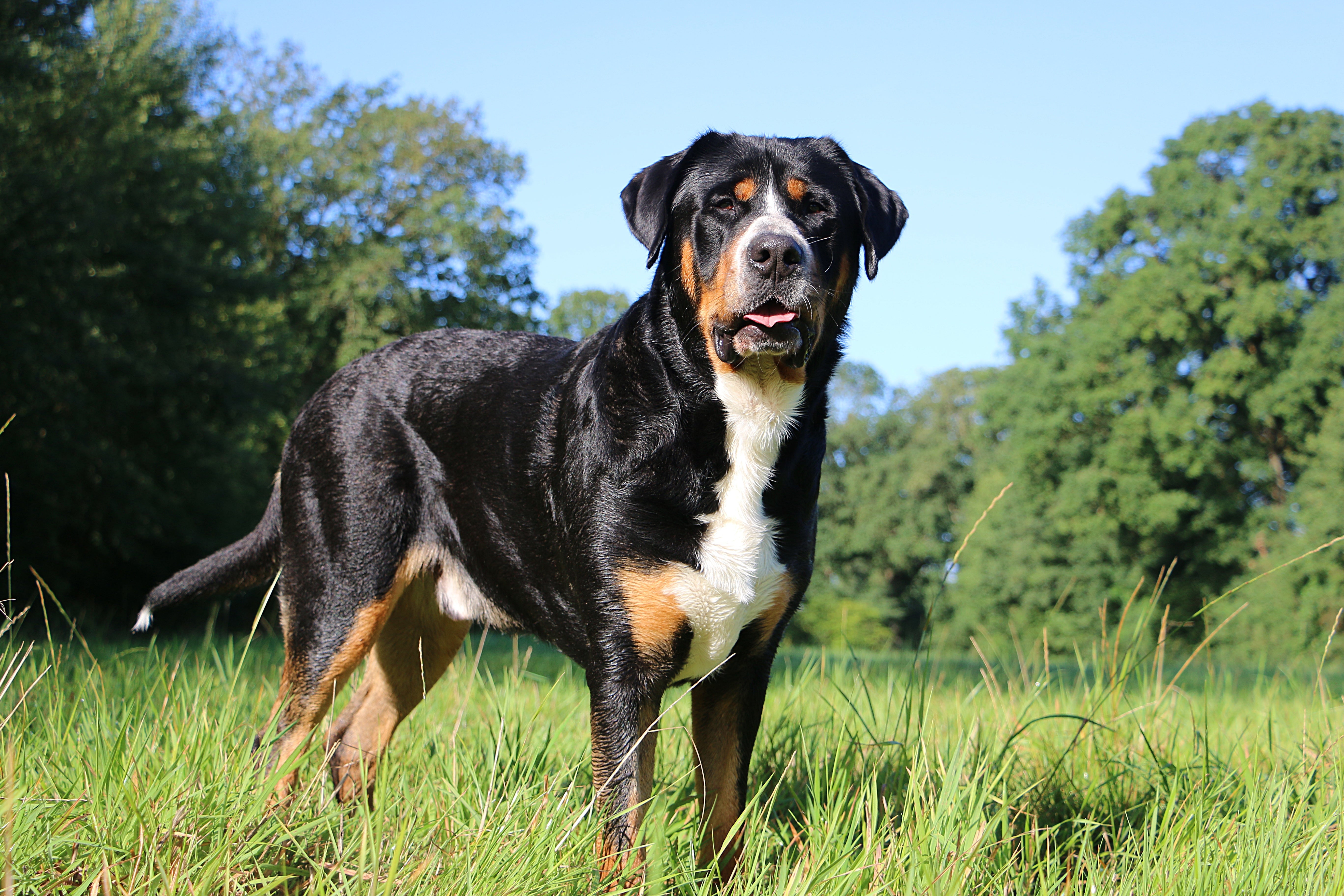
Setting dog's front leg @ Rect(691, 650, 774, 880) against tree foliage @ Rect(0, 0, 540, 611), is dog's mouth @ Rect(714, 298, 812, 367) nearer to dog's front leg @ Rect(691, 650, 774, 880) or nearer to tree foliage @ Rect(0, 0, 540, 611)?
dog's front leg @ Rect(691, 650, 774, 880)

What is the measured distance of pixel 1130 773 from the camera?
147 inches

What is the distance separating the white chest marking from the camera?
2.88 metres

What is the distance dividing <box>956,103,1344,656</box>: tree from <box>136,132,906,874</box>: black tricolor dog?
82.7 feet

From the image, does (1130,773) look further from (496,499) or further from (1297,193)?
(1297,193)

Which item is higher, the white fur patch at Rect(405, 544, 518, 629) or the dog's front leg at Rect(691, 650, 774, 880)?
the white fur patch at Rect(405, 544, 518, 629)

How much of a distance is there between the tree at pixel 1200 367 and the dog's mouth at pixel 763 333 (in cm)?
2542

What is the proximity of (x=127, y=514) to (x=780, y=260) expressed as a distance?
50.3 feet

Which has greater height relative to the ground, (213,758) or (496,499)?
(496,499)

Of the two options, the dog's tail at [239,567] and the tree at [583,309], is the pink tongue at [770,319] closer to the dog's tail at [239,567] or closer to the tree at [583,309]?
the dog's tail at [239,567]

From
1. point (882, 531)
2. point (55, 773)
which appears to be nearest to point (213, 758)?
point (55, 773)

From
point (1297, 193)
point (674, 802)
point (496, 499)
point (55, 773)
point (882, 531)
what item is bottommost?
point (882, 531)

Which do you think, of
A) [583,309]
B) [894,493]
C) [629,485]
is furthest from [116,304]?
[894,493]

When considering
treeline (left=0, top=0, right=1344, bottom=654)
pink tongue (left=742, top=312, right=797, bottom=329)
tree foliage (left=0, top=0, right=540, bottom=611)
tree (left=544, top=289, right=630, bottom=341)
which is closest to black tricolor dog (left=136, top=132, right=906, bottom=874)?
pink tongue (left=742, top=312, right=797, bottom=329)

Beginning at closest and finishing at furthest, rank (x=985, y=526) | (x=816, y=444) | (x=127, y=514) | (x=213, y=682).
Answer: (x=816, y=444) < (x=213, y=682) < (x=127, y=514) < (x=985, y=526)
